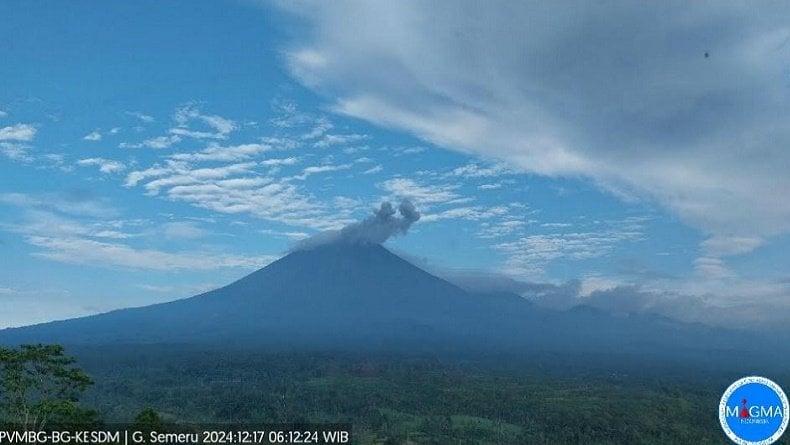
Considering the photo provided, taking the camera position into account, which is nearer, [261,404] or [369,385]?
[261,404]

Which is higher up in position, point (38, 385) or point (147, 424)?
point (38, 385)

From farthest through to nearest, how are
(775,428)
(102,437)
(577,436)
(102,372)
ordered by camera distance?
(102,372) < (577,436) < (102,437) < (775,428)

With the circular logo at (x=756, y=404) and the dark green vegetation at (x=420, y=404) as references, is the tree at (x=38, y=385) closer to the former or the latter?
the circular logo at (x=756, y=404)

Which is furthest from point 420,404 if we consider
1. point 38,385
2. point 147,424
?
point 38,385

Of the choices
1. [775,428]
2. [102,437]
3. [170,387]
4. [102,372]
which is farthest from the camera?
[102,372]

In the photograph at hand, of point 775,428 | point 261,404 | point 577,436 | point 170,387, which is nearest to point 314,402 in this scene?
point 261,404

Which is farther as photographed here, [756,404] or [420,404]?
[420,404]

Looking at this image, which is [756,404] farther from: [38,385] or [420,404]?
[420,404]

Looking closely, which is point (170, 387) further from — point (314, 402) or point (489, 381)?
point (489, 381)

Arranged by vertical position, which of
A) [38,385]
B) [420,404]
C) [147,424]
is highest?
[38,385]
